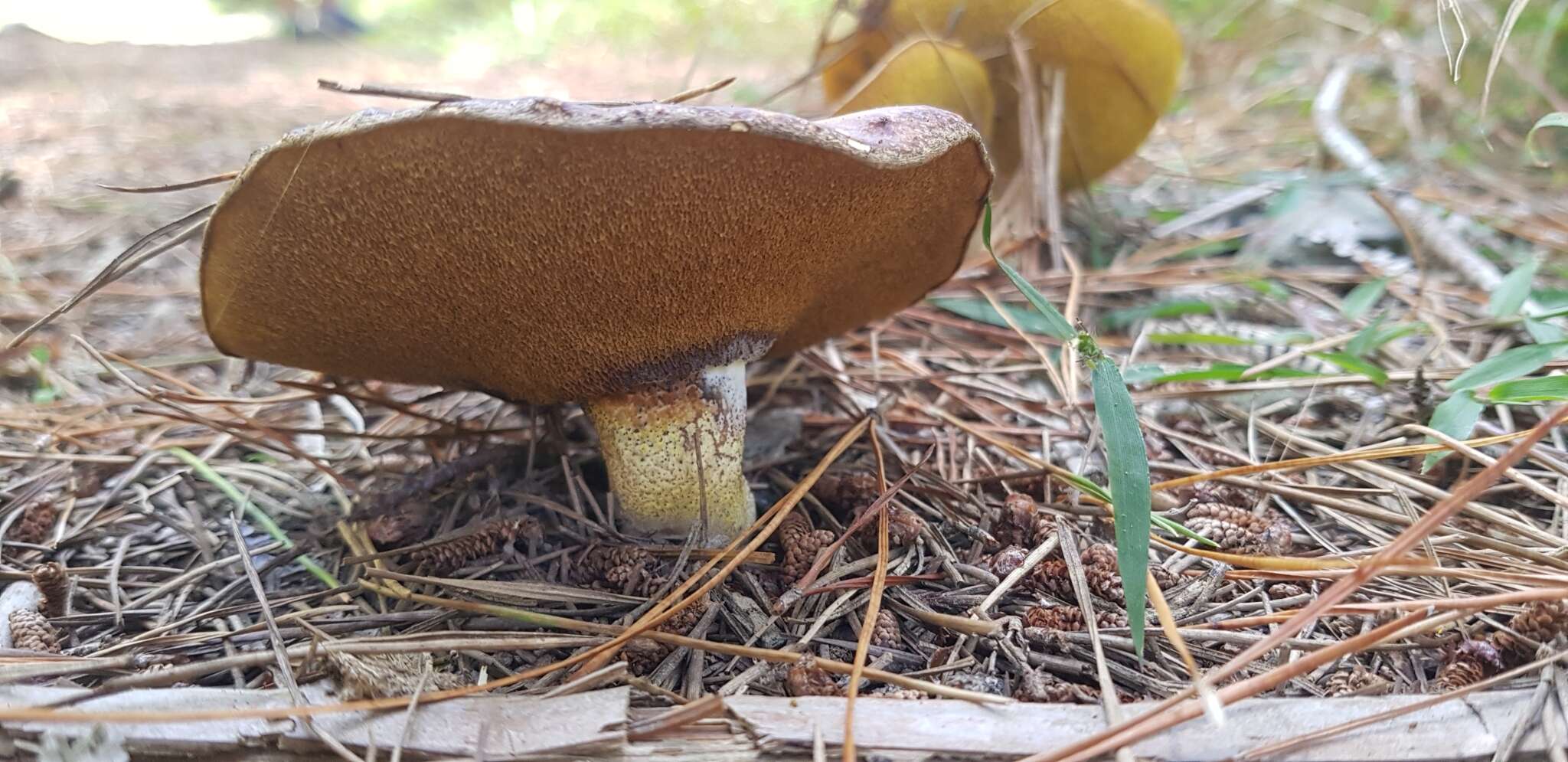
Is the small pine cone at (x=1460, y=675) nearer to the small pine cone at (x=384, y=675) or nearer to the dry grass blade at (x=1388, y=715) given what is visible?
the dry grass blade at (x=1388, y=715)

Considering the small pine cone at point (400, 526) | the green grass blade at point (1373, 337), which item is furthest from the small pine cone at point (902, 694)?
the green grass blade at point (1373, 337)

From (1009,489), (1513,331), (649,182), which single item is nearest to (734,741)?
(649,182)

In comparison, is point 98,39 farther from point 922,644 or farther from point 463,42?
point 922,644

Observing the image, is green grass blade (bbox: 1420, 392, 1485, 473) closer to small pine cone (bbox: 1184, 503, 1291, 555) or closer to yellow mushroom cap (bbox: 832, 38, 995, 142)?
small pine cone (bbox: 1184, 503, 1291, 555)

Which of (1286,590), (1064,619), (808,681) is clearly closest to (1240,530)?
(1286,590)

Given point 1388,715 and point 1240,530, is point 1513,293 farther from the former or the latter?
point 1388,715

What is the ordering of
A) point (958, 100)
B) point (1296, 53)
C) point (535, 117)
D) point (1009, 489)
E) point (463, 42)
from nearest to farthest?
1. point (535, 117)
2. point (1009, 489)
3. point (958, 100)
4. point (1296, 53)
5. point (463, 42)

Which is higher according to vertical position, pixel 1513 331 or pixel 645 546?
pixel 1513 331
